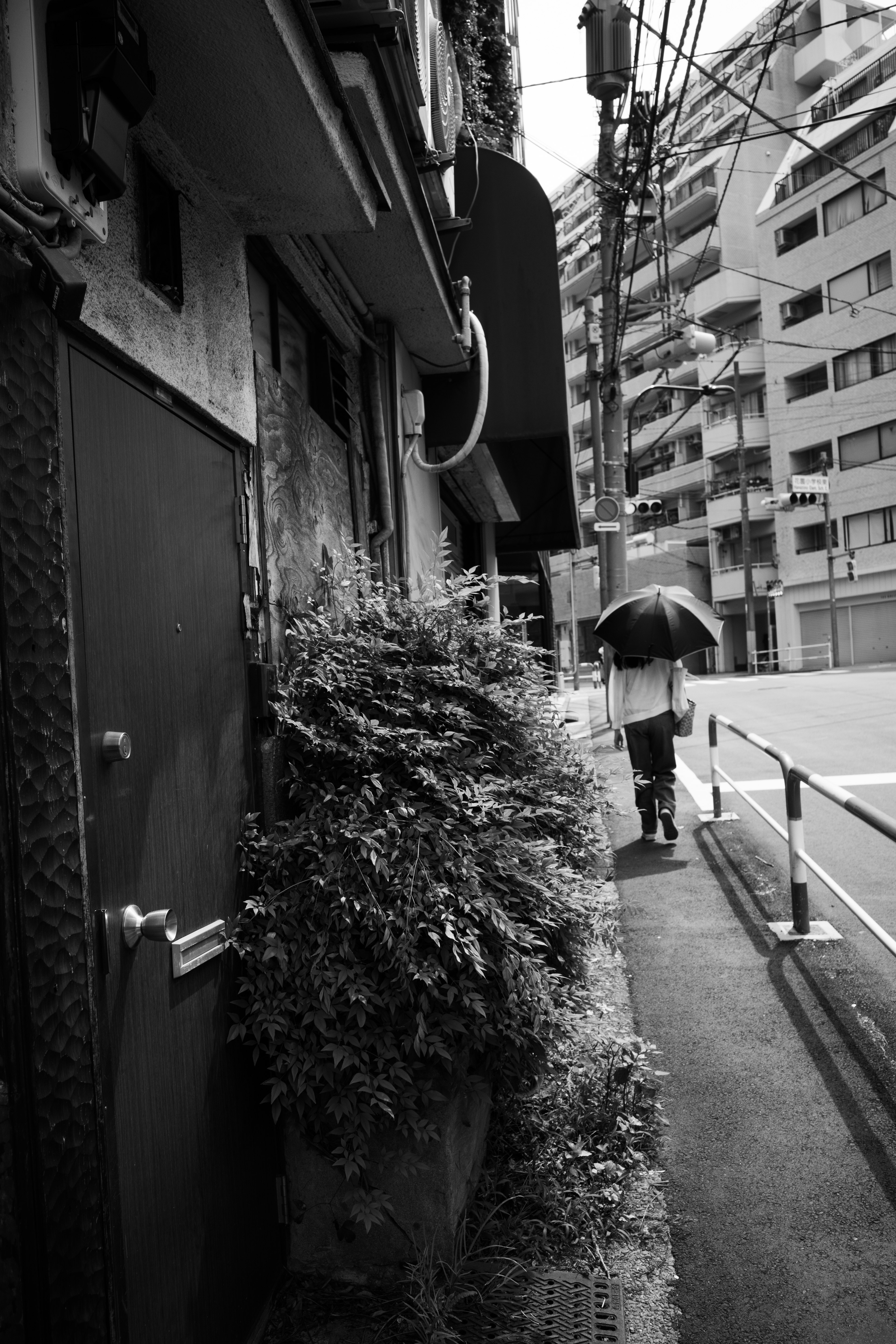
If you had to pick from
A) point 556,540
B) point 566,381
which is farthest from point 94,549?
point 556,540

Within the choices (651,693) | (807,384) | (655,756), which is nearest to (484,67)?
(651,693)

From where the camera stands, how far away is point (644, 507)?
709 inches

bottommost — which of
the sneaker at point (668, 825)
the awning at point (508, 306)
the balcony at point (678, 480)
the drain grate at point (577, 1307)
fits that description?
the drain grate at point (577, 1307)

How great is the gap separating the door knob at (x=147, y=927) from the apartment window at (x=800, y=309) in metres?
46.5

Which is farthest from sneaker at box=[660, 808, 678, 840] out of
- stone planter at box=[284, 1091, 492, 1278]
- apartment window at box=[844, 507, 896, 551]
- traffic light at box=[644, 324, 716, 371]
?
apartment window at box=[844, 507, 896, 551]

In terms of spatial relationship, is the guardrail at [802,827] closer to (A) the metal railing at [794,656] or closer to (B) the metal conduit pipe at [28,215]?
(B) the metal conduit pipe at [28,215]

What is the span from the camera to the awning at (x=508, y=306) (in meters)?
6.50

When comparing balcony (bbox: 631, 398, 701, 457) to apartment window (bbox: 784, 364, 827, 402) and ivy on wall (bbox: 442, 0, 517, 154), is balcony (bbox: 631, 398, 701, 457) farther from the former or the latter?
ivy on wall (bbox: 442, 0, 517, 154)

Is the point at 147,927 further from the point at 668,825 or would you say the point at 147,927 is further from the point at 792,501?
the point at 792,501

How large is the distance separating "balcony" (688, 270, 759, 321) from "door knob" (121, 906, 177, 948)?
48.8m

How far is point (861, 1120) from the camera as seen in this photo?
11.8 ft

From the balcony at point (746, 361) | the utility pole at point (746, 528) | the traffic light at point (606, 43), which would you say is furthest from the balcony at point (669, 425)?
the traffic light at point (606, 43)

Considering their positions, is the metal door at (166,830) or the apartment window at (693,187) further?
the apartment window at (693,187)

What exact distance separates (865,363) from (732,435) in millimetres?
7833
